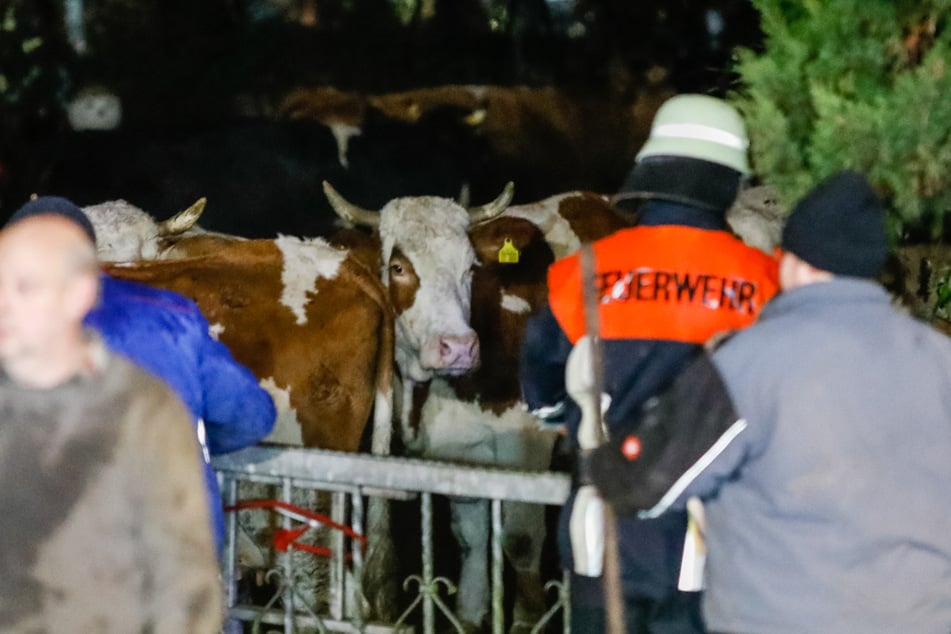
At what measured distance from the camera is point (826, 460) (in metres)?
2.03

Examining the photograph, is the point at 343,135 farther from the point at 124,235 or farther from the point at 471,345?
the point at 471,345

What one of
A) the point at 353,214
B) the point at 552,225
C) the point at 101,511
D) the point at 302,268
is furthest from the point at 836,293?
the point at 552,225

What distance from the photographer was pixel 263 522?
451cm

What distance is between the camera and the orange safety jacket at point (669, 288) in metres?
2.61

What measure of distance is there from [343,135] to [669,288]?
746cm

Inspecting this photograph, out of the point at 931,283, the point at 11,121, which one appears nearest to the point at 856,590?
the point at 931,283

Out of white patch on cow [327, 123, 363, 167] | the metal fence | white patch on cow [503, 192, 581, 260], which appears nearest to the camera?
the metal fence

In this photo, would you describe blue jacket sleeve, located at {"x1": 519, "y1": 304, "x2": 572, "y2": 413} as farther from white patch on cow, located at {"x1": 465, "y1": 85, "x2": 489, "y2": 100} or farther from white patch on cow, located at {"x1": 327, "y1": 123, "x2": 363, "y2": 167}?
white patch on cow, located at {"x1": 465, "y1": 85, "x2": 489, "y2": 100}

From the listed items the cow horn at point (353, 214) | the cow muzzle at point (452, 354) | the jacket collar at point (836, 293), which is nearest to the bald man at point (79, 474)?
the jacket collar at point (836, 293)

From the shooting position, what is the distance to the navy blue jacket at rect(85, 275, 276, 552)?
8.20 feet

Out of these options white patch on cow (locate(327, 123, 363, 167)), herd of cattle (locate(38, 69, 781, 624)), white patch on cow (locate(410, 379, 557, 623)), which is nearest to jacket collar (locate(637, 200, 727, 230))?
herd of cattle (locate(38, 69, 781, 624))

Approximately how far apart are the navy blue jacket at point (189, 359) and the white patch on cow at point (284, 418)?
4.94 feet

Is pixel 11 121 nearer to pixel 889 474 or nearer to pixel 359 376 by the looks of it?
pixel 359 376

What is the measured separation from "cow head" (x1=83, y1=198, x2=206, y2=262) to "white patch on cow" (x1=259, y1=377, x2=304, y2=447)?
139cm
